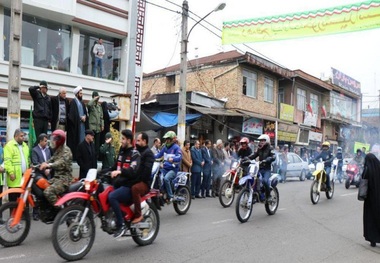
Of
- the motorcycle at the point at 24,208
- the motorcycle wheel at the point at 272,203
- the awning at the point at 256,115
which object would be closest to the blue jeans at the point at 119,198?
the motorcycle at the point at 24,208

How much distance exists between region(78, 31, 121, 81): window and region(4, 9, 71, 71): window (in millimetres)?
648

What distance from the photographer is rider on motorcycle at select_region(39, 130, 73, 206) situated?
6.42 metres

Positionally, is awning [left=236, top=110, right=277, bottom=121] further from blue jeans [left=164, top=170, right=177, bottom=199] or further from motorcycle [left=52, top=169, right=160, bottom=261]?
motorcycle [left=52, top=169, right=160, bottom=261]

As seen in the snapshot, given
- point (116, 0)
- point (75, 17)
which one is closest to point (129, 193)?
point (75, 17)

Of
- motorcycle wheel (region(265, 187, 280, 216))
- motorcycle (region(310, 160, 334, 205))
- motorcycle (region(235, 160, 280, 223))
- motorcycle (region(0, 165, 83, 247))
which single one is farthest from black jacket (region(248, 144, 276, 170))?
motorcycle (region(0, 165, 83, 247))

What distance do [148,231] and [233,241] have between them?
157cm

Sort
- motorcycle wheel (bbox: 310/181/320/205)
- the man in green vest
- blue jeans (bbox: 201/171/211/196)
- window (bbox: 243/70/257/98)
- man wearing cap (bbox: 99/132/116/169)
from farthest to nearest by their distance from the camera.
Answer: window (bbox: 243/70/257/98) → blue jeans (bbox: 201/171/211/196) → motorcycle wheel (bbox: 310/181/320/205) → man wearing cap (bbox: 99/132/116/169) → the man in green vest

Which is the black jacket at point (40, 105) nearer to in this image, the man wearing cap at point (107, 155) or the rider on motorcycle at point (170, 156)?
the man wearing cap at point (107, 155)

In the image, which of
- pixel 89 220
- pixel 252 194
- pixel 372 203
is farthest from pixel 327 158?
pixel 89 220

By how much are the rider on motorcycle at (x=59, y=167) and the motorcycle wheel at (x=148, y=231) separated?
1381mm

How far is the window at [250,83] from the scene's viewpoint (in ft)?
84.3

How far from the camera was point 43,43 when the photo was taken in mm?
14680

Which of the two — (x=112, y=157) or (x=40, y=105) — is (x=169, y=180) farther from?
(x=40, y=105)

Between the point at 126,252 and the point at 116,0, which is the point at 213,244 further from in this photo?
the point at 116,0
